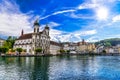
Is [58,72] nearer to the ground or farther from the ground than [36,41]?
nearer to the ground

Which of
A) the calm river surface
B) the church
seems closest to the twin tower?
the church

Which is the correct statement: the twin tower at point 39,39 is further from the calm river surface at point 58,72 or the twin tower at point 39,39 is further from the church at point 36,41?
the calm river surface at point 58,72

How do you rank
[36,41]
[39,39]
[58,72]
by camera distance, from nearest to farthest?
[58,72] < [36,41] < [39,39]

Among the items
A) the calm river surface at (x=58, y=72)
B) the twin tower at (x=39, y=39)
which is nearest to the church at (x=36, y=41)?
the twin tower at (x=39, y=39)

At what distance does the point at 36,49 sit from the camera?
120m

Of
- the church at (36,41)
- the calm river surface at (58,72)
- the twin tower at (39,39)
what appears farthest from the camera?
the church at (36,41)

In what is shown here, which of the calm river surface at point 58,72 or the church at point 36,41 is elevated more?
the church at point 36,41

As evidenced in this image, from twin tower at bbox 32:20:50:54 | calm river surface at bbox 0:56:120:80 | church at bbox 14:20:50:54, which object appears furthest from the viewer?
church at bbox 14:20:50:54

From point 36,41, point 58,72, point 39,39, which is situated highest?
point 39,39

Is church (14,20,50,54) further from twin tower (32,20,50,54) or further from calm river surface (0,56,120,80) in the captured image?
calm river surface (0,56,120,80)

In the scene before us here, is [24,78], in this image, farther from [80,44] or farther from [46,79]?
[80,44]

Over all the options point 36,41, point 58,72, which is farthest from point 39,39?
point 58,72

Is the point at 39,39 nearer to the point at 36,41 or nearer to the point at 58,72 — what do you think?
the point at 36,41

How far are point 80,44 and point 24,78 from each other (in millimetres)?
170602
